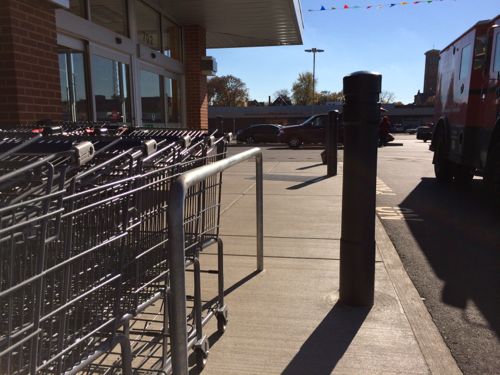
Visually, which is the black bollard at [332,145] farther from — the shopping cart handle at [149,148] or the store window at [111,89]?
the shopping cart handle at [149,148]

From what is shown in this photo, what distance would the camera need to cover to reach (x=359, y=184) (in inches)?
131

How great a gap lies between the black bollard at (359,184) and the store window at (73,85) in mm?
4220

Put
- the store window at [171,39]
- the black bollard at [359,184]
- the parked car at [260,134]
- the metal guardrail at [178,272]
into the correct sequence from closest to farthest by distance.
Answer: the metal guardrail at [178,272], the black bollard at [359,184], the store window at [171,39], the parked car at [260,134]

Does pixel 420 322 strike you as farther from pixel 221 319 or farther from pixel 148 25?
pixel 148 25

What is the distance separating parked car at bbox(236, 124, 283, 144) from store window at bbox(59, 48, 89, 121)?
21367 millimetres

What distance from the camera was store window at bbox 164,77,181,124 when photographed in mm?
10336

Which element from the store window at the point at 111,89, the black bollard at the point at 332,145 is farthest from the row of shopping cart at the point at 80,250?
the black bollard at the point at 332,145

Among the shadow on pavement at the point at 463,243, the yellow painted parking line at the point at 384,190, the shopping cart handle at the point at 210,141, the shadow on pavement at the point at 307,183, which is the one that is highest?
the shopping cart handle at the point at 210,141

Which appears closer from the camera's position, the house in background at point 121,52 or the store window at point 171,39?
the house in background at point 121,52

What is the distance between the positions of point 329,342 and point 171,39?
898cm

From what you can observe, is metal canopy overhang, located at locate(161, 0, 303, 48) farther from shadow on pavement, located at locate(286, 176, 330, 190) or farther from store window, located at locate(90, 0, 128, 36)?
shadow on pavement, located at locate(286, 176, 330, 190)

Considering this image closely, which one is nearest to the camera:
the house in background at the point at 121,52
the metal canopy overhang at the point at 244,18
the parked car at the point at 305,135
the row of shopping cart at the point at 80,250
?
the row of shopping cart at the point at 80,250

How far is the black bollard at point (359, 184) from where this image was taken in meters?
3.27

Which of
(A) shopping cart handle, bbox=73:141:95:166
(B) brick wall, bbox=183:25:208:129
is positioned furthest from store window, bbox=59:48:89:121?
(A) shopping cart handle, bbox=73:141:95:166
